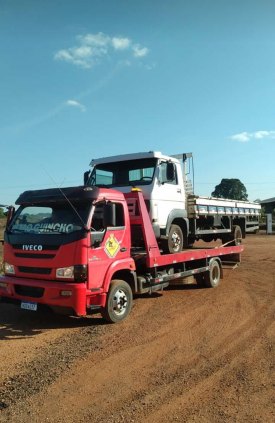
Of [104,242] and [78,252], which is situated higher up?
[104,242]

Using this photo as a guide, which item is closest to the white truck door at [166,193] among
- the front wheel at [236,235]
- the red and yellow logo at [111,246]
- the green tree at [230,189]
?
the red and yellow logo at [111,246]

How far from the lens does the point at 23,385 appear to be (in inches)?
186

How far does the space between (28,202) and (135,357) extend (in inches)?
140

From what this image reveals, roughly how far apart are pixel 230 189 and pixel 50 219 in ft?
221

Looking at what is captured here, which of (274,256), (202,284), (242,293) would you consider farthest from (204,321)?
(274,256)

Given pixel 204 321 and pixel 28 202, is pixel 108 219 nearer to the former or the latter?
pixel 28 202

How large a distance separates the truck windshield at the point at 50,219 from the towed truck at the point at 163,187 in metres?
2.16

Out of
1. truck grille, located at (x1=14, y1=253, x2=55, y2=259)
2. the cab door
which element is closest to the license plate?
truck grille, located at (x1=14, y1=253, x2=55, y2=259)

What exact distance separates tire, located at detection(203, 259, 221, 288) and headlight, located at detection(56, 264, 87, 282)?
4.93 meters

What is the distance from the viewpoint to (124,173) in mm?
9484

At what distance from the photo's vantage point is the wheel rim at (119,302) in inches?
284

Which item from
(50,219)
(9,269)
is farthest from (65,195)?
(9,269)

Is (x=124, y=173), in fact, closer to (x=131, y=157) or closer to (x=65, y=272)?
(x=131, y=157)

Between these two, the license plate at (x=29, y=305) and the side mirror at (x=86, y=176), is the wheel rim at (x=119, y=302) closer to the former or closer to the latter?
the license plate at (x=29, y=305)
